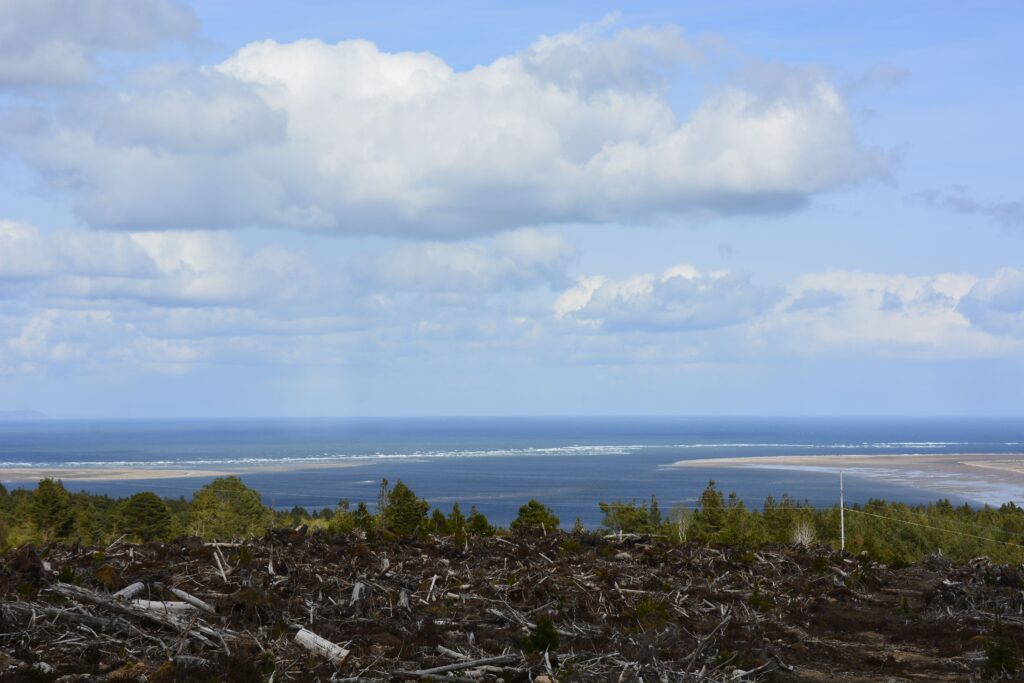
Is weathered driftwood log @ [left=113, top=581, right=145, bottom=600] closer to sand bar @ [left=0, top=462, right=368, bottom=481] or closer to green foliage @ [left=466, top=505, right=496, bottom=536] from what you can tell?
green foliage @ [left=466, top=505, right=496, bottom=536]

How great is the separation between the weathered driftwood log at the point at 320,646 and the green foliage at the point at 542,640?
1.54 m

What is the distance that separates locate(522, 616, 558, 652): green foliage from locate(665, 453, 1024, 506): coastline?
11346cm

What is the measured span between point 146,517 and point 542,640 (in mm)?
50668

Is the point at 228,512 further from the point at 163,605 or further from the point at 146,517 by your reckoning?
the point at 163,605

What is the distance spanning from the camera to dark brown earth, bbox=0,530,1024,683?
7539 millimetres

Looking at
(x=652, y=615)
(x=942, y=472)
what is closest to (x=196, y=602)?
(x=652, y=615)

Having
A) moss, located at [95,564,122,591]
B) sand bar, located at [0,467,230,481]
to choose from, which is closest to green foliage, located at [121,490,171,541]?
moss, located at [95,564,122,591]

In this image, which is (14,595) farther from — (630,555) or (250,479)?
(250,479)

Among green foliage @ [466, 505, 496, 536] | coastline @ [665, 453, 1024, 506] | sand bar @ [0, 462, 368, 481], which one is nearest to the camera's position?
green foliage @ [466, 505, 496, 536]

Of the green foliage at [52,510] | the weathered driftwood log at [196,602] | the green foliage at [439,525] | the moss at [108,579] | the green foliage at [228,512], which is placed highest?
the moss at [108,579]

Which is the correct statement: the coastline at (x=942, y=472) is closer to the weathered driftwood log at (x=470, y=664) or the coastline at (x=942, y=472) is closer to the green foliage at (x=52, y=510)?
the green foliage at (x=52, y=510)

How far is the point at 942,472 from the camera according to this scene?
525 feet

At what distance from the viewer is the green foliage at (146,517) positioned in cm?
5174

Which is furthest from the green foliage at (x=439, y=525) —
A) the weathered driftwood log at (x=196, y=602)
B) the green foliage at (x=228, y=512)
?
the green foliage at (x=228, y=512)
